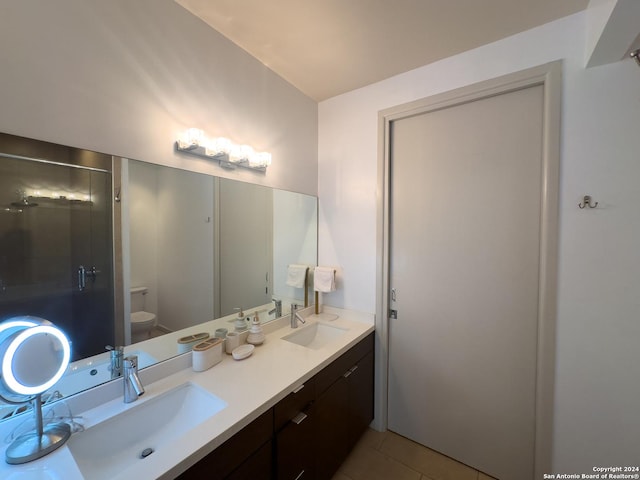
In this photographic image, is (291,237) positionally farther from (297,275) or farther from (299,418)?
(299,418)

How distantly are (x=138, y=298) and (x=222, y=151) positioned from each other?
0.86 metres

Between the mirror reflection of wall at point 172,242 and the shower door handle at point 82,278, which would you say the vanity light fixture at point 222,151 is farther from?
the shower door handle at point 82,278

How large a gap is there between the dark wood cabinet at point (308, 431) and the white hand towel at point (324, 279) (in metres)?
0.47

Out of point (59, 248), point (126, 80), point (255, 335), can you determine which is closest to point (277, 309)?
point (255, 335)

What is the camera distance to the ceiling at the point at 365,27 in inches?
50.4

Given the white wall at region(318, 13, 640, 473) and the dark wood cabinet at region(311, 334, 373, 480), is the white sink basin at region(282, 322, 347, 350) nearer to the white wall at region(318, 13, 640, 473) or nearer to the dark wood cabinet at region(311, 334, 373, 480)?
the dark wood cabinet at region(311, 334, 373, 480)

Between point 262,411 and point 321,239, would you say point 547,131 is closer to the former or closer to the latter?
point 321,239

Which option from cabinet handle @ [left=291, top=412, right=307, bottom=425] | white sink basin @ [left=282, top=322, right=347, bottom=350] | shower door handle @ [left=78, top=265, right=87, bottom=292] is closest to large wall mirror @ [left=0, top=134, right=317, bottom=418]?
shower door handle @ [left=78, top=265, right=87, bottom=292]

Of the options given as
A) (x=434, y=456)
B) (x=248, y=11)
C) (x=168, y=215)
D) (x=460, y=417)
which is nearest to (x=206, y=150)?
(x=168, y=215)

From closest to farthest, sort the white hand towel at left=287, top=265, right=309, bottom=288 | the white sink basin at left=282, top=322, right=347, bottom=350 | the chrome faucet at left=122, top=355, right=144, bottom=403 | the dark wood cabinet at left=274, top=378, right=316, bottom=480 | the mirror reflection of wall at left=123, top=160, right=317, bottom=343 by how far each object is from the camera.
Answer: the chrome faucet at left=122, top=355, right=144, bottom=403 < the dark wood cabinet at left=274, top=378, right=316, bottom=480 < the mirror reflection of wall at left=123, top=160, right=317, bottom=343 < the white sink basin at left=282, top=322, right=347, bottom=350 < the white hand towel at left=287, top=265, right=309, bottom=288

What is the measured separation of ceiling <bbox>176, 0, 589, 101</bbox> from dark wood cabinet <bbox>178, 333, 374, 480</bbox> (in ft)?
6.15

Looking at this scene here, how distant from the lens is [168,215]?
1.29 m

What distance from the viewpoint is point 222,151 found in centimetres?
144

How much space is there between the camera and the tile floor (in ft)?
5.18
